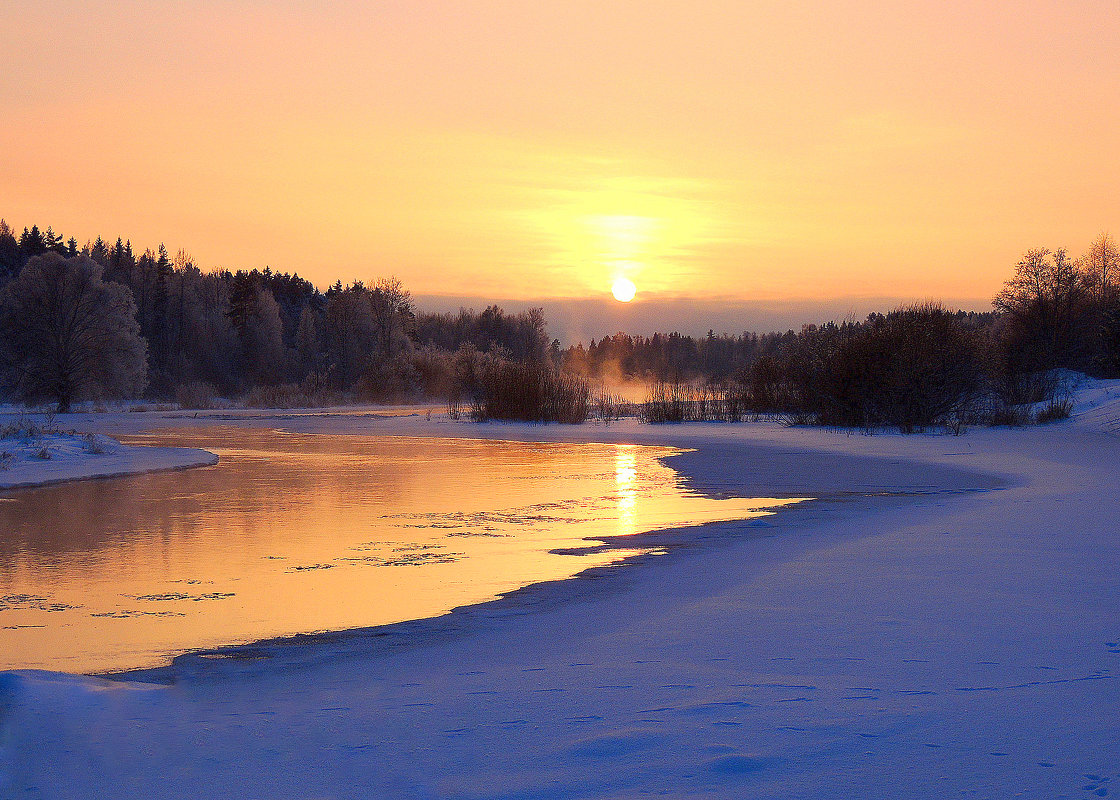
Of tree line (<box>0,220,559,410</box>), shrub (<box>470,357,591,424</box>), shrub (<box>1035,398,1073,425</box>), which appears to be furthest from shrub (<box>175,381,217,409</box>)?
shrub (<box>1035,398,1073,425</box>)

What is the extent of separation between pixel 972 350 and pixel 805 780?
21.2 m

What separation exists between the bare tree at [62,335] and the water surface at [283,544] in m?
28.6

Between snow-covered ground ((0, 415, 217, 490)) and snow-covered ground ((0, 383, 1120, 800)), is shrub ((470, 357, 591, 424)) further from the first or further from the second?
snow-covered ground ((0, 383, 1120, 800))

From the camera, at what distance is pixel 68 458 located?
13.9m

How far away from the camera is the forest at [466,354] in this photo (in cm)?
2219

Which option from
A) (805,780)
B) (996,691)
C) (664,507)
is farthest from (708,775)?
(664,507)

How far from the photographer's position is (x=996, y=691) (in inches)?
126

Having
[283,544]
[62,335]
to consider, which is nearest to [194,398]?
[62,335]

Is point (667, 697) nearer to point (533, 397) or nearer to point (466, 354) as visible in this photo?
point (533, 397)

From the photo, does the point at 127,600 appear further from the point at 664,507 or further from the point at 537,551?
the point at 664,507

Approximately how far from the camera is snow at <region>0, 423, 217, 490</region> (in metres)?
12.0

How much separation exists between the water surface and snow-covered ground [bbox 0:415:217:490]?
662mm

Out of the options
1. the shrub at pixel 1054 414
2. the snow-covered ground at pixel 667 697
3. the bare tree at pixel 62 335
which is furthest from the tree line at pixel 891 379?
the bare tree at pixel 62 335

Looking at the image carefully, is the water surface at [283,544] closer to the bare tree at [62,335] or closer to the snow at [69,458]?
the snow at [69,458]
